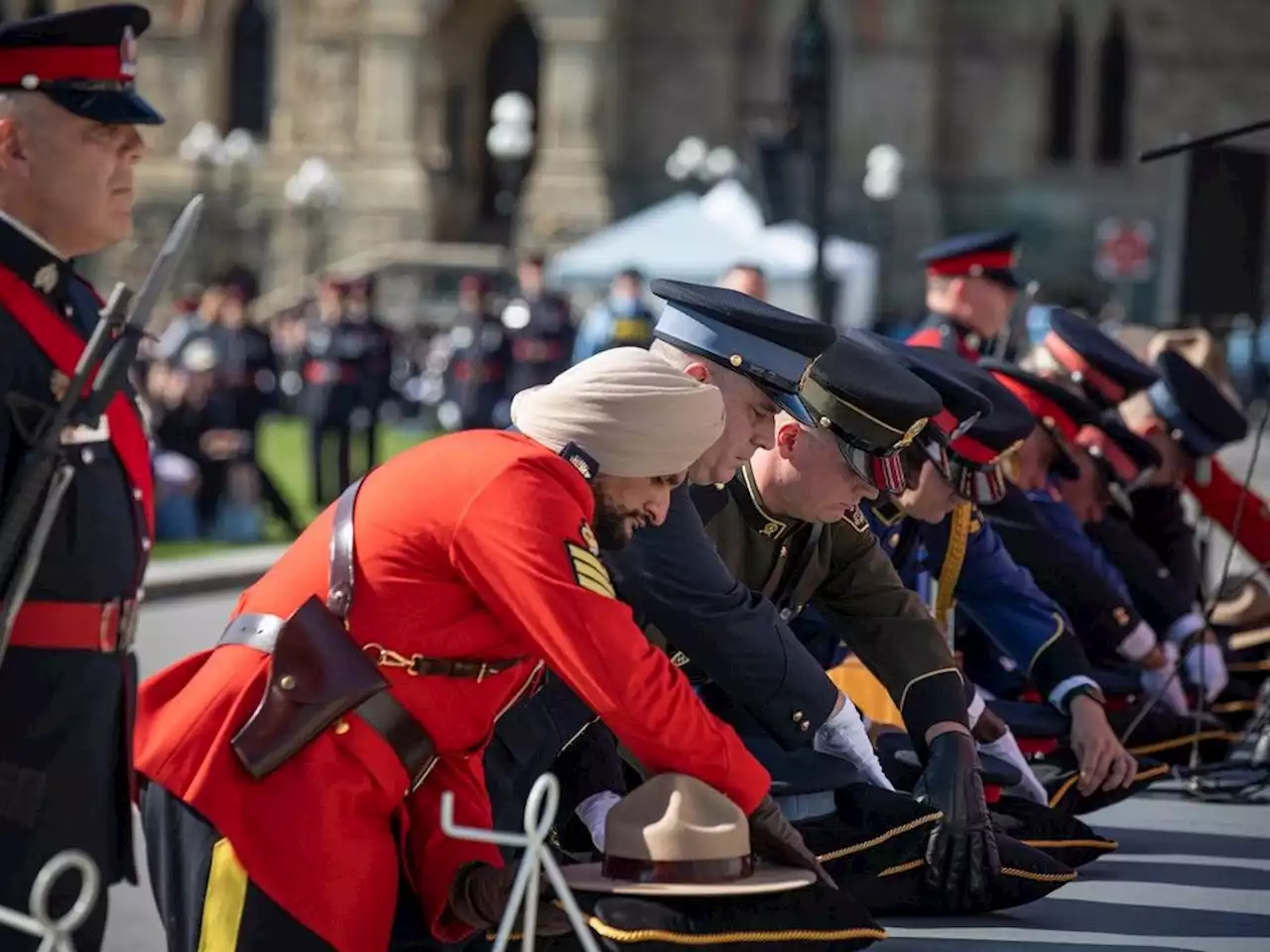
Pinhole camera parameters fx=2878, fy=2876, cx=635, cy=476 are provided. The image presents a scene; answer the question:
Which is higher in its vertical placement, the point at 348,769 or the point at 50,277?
the point at 50,277

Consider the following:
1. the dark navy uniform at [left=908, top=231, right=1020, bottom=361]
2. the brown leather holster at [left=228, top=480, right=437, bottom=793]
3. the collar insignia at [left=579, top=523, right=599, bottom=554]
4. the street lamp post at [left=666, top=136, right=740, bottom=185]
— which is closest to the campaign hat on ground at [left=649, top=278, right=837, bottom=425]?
the collar insignia at [left=579, top=523, right=599, bottom=554]

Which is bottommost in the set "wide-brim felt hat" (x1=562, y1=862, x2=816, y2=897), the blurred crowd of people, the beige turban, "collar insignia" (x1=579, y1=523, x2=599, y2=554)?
the blurred crowd of people

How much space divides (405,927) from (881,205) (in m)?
42.3

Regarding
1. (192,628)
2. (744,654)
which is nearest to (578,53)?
(192,628)

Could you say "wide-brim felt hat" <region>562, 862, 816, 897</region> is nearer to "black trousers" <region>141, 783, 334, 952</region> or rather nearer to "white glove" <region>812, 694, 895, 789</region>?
"black trousers" <region>141, 783, 334, 952</region>

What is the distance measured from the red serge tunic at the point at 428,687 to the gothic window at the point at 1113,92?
47615 mm

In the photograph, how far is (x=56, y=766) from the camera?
461 centimetres

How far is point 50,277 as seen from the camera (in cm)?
474

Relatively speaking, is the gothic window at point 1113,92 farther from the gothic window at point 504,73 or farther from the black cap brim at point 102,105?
the black cap brim at point 102,105

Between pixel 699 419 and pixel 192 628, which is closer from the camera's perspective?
pixel 699 419

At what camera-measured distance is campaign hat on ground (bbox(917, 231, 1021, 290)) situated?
32.4 feet

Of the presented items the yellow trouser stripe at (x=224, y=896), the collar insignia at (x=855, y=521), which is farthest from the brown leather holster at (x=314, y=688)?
the collar insignia at (x=855, y=521)

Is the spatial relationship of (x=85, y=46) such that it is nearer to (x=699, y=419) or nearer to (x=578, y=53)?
(x=699, y=419)

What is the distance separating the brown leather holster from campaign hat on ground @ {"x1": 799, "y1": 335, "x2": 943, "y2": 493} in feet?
4.69
